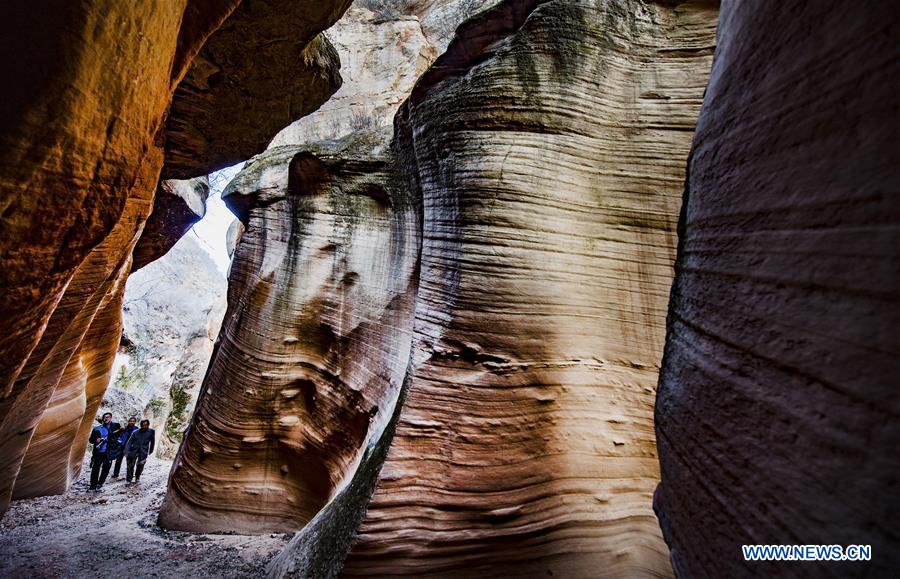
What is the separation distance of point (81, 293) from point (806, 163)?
5.69m

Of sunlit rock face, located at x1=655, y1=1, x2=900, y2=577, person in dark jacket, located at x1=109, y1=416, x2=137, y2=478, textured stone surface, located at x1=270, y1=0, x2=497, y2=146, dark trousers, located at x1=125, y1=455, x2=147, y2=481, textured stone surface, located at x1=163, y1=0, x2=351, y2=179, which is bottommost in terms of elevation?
dark trousers, located at x1=125, y1=455, x2=147, y2=481

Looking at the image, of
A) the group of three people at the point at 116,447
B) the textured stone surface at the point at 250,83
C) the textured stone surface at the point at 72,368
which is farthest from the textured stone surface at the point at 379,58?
the group of three people at the point at 116,447

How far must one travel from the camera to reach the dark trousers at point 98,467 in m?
8.12

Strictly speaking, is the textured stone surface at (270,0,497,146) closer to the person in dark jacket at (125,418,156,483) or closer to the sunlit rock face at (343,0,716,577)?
the person in dark jacket at (125,418,156,483)

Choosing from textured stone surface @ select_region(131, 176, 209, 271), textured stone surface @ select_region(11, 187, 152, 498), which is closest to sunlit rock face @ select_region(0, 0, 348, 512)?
textured stone surface @ select_region(11, 187, 152, 498)

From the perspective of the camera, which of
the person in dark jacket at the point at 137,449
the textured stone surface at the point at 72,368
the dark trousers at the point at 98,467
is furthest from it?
the person in dark jacket at the point at 137,449

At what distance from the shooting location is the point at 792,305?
39.1 inches

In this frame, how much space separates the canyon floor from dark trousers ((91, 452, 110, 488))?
0.79 metres

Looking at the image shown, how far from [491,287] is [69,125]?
7.53 feet

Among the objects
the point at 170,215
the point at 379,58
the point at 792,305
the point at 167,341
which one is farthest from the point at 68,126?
the point at 167,341

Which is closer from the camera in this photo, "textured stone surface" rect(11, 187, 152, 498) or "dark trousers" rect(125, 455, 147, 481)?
"textured stone surface" rect(11, 187, 152, 498)

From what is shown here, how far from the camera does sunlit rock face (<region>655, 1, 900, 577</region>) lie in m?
0.78

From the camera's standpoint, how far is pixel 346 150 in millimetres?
6031

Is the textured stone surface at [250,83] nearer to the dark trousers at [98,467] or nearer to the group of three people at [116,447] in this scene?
the group of three people at [116,447]
